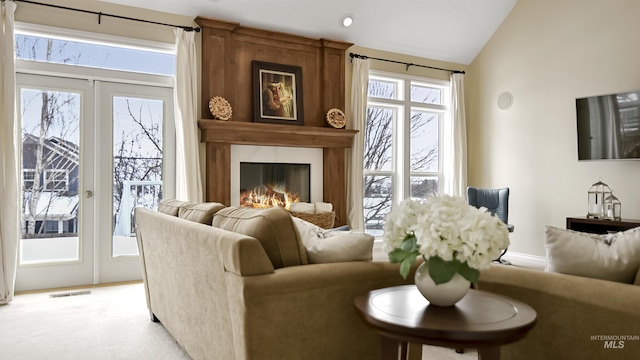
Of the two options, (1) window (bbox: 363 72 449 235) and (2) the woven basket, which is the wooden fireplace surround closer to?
(2) the woven basket

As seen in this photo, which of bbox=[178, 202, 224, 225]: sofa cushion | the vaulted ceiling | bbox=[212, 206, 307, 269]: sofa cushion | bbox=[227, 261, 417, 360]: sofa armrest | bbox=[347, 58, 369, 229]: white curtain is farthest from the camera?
bbox=[347, 58, 369, 229]: white curtain

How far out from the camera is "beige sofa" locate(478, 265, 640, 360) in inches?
59.9

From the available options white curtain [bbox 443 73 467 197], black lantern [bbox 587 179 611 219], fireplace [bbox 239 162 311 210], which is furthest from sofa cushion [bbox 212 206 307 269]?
white curtain [bbox 443 73 467 197]

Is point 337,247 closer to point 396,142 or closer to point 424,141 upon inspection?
point 396,142

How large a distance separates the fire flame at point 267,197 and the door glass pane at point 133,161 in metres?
0.94

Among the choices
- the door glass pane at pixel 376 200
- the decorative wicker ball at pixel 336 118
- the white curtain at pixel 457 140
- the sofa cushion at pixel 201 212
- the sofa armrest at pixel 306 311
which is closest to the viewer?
the sofa armrest at pixel 306 311

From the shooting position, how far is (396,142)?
645 cm

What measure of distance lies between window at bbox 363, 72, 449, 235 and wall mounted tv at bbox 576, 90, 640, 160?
2.07 m

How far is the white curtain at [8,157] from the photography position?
394 centimetres

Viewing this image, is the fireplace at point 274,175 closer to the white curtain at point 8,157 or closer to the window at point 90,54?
the window at point 90,54

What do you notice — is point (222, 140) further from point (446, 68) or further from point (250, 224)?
point (446, 68)

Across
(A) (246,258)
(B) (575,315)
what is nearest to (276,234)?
(A) (246,258)

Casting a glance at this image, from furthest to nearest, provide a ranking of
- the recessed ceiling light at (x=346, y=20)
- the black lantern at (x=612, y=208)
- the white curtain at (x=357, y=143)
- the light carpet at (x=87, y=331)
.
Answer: the white curtain at (x=357, y=143) → the recessed ceiling light at (x=346, y=20) → the black lantern at (x=612, y=208) → the light carpet at (x=87, y=331)

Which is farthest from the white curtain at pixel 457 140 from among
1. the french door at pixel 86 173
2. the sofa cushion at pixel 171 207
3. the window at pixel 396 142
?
the sofa cushion at pixel 171 207
